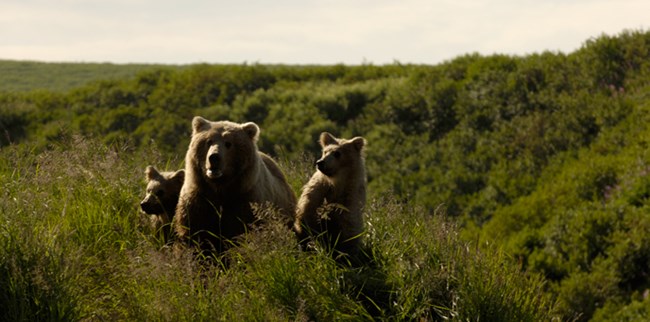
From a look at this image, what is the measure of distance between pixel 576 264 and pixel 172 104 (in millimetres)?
28103

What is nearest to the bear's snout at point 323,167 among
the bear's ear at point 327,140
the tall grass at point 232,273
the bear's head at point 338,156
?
the bear's head at point 338,156

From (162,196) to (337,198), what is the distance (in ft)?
4.95

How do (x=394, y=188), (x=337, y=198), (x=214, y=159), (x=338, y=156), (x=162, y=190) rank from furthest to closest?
(x=394, y=188)
(x=162, y=190)
(x=338, y=156)
(x=337, y=198)
(x=214, y=159)

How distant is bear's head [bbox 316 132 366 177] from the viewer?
8094 mm

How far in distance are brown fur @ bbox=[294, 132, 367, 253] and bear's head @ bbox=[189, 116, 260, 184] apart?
59 cm

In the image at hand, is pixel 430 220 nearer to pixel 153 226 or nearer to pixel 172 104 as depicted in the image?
pixel 153 226

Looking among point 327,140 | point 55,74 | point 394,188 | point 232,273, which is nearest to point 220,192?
point 232,273

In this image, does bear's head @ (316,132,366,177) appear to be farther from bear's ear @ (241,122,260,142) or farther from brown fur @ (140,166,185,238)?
brown fur @ (140,166,185,238)

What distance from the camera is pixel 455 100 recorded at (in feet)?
143

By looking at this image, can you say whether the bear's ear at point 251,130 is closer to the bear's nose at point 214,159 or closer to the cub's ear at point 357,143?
the bear's nose at point 214,159

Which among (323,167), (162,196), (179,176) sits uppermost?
(323,167)

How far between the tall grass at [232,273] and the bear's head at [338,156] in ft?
1.73

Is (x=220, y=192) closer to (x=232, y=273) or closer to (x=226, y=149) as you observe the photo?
(x=226, y=149)

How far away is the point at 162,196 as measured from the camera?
27.9 feet
